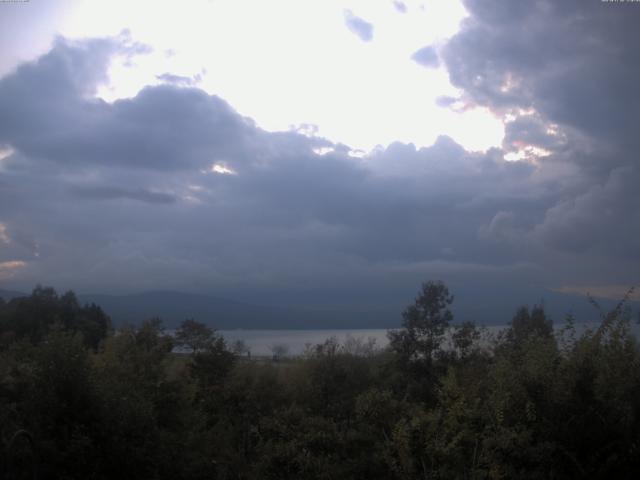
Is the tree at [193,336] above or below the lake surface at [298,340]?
above

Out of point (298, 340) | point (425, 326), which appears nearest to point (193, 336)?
point (425, 326)

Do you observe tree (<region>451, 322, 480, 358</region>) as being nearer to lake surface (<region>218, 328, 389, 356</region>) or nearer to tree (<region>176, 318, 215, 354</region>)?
lake surface (<region>218, 328, 389, 356</region>)

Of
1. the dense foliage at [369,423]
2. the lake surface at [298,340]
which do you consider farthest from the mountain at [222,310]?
the dense foliage at [369,423]

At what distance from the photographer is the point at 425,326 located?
92.8ft

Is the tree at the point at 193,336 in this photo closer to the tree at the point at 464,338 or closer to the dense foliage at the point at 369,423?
the tree at the point at 464,338

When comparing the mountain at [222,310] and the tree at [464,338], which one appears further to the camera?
the mountain at [222,310]

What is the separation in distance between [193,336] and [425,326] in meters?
10.9

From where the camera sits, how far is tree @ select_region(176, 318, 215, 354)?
27156mm

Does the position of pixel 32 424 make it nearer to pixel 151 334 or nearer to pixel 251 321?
pixel 151 334

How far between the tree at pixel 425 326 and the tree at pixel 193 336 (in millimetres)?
8667

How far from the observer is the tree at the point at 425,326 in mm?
28141

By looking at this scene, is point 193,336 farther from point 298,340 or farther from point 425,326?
point 298,340

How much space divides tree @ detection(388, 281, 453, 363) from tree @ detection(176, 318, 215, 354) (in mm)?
8667

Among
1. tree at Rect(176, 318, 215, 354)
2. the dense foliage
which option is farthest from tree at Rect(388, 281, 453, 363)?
the dense foliage
